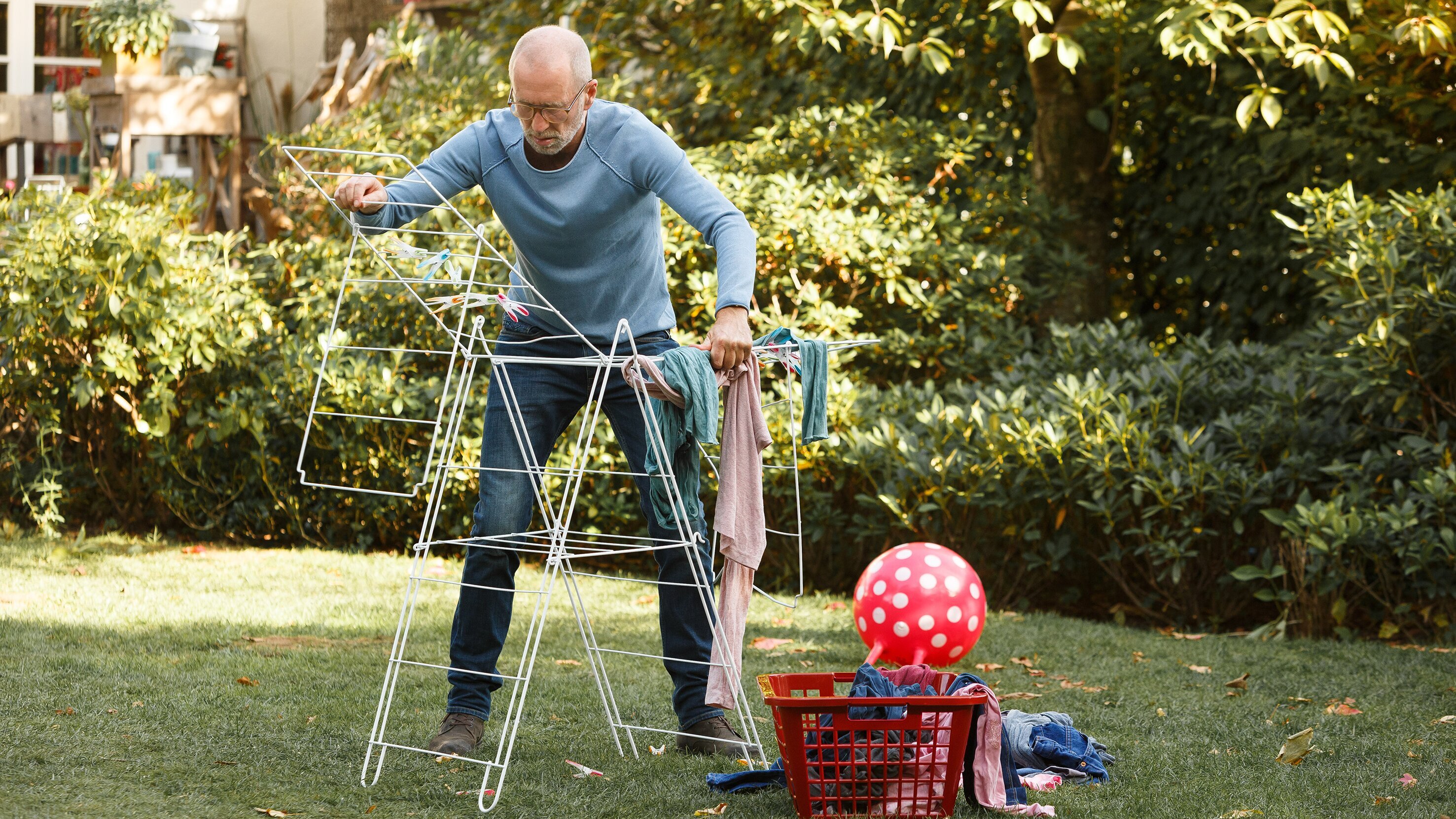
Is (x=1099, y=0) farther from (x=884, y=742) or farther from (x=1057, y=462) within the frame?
(x=884, y=742)

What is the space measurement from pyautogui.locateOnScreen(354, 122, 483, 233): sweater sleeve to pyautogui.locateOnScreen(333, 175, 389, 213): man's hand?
8 cm

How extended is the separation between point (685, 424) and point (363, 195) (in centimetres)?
92

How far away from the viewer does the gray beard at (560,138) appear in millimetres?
3309

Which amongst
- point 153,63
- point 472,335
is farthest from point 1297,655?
point 153,63

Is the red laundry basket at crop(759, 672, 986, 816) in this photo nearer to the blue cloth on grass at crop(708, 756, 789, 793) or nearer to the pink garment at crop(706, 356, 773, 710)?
the blue cloth on grass at crop(708, 756, 789, 793)

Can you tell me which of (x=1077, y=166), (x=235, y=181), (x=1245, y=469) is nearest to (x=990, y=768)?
(x=1245, y=469)

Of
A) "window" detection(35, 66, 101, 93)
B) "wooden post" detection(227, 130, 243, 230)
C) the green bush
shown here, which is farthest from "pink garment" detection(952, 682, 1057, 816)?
"window" detection(35, 66, 101, 93)

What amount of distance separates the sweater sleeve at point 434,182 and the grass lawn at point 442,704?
4.42 ft

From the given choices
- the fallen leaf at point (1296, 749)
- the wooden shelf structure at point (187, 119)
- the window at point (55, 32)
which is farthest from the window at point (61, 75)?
the fallen leaf at point (1296, 749)

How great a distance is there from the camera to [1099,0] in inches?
313

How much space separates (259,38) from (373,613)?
7.18m

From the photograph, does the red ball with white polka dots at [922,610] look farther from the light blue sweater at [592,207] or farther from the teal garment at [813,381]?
the light blue sweater at [592,207]

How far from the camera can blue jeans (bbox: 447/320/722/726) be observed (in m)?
3.51

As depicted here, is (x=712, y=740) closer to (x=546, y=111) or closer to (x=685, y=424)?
(x=685, y=424)
